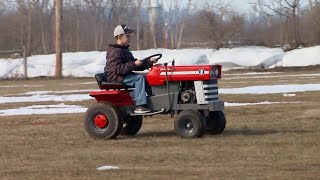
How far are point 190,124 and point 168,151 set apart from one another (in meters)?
1.34

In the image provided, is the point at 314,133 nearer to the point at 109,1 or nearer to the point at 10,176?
the point at 10,176

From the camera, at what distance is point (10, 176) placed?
793cm

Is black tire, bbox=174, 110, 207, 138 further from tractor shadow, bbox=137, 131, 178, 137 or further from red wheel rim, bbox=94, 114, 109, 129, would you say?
red wheel rim, bbox=94, 114, 109, 129

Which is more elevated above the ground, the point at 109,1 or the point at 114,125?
the point at 109,1

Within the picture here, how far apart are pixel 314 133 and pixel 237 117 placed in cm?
347

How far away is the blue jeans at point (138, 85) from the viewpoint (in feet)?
35.9

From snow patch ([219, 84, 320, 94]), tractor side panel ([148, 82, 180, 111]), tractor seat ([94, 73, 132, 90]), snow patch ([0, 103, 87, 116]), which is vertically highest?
tractor seat ([94, 73, 132, 90])

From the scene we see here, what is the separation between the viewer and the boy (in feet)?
35.9

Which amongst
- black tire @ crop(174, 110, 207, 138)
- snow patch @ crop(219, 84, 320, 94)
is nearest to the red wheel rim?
black tire @ crop(174, 110, 207, 138)

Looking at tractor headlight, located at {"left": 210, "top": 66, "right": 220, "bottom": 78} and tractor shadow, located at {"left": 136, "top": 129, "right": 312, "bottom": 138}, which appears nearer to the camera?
tractor headlight, located at {"left": 210, "top": 66, "right": 220, "bottom": 78}

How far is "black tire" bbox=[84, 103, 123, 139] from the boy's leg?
407 mm

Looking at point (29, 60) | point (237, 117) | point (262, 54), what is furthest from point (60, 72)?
point (237, 117)

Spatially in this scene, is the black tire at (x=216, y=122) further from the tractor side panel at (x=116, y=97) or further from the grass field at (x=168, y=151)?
the tractor side panel at (x=116, y=97)

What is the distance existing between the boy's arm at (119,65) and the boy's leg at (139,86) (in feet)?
0.38
